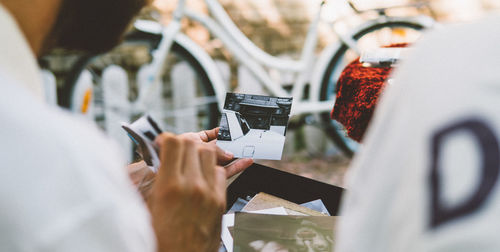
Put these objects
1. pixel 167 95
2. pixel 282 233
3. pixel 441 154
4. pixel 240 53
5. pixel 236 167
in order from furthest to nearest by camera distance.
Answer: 1. pixel 167 95
2. pixel 240 53
3. pixel 236 167
4. pixel 282 233
5. pixel 441 154

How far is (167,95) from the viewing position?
2.90 metres

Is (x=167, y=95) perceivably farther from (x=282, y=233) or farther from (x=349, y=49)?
(x=282, y=233)

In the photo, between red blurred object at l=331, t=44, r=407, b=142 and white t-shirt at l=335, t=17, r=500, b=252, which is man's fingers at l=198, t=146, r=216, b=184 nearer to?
white t-shirt at l=335, t=17, r=500, b=252

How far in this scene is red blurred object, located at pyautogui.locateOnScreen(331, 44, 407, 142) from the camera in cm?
79

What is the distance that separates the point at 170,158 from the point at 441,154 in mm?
328

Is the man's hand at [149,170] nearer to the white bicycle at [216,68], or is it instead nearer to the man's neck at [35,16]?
the man's neck at [35,16]

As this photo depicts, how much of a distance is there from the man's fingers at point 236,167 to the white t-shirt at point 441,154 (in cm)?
46

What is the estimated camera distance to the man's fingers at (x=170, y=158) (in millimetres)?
515

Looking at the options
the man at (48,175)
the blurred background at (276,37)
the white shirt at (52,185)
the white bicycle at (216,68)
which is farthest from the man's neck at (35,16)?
the blurred background at (276,37)

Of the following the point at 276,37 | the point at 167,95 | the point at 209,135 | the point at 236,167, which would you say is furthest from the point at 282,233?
the point at 276,37

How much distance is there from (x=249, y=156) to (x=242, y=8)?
2.31m

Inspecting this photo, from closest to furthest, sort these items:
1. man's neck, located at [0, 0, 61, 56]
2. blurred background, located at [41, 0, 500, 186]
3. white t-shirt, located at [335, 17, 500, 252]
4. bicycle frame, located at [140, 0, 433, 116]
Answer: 1. white t-shirt, located at [335, 17, 500, 252]
2. man's neck, located at [0, 0, 61, 56]
3. bicycle frame, located at [140, 0, 433, 116]
4. blurred background, located at [41, 0, 500, 186]

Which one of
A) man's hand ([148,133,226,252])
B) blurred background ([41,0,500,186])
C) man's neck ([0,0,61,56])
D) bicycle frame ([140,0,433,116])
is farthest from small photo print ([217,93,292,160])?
blurred background ([41,0,500,186])

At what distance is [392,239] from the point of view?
0.32 m
